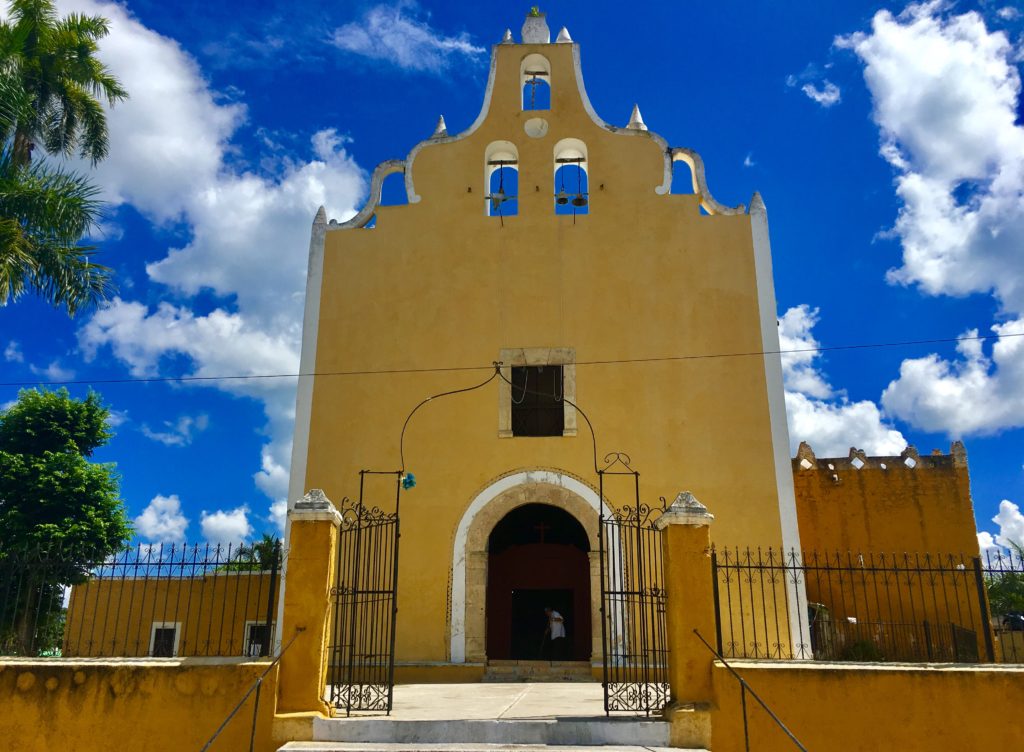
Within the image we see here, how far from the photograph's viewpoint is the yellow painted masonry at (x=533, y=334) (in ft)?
39.3

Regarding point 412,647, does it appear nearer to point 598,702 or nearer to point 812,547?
point 598,702

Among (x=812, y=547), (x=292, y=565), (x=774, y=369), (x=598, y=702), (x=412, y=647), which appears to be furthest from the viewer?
(x=812, y=547)

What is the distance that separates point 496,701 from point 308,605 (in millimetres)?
2343

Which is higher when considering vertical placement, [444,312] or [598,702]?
[444,312]

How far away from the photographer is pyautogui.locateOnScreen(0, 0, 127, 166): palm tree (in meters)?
15.5

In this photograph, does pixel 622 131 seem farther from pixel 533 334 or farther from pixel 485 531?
pixel 485 531

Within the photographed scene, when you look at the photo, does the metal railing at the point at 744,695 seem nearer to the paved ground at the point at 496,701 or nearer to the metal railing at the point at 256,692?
the paved ground at the point at 496,701

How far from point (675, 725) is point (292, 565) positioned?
11.1ft

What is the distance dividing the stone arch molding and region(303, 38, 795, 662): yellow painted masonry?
114 mm

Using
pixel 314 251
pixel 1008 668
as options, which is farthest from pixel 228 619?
pixel 1008 668

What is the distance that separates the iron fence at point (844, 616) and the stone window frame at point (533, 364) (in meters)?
2.95

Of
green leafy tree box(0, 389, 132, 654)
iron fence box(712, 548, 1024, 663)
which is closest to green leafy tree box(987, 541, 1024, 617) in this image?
iron fence box(712, 548, 1024, 663)

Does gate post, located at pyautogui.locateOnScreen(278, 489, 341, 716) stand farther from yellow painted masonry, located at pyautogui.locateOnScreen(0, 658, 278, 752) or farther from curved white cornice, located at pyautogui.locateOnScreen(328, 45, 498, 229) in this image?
curved white cornice, located at pyautogui.locateOnScreen(328, 45, 498, 229)

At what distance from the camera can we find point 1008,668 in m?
7.45
